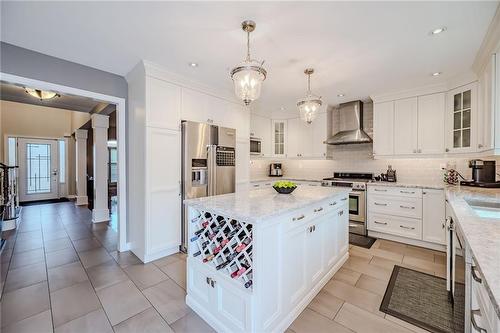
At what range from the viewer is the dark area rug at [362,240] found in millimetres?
3405

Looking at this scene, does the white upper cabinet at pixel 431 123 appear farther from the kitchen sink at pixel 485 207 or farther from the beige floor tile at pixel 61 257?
the beige floor tile at pixel 61 257

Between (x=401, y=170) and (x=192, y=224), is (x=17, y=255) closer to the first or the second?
(x=192, y=224)

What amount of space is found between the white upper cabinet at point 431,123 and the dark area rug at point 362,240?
167cm

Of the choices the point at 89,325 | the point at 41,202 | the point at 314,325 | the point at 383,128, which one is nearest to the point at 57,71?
the point at 89,325

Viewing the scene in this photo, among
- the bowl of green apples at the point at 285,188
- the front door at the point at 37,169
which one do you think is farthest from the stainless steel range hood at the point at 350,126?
the front door at the point at 37,169

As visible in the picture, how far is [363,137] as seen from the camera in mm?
4066

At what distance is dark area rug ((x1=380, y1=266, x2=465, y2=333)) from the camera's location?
5.67 ft

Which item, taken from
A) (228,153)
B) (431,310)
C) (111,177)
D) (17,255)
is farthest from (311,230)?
(111,177)

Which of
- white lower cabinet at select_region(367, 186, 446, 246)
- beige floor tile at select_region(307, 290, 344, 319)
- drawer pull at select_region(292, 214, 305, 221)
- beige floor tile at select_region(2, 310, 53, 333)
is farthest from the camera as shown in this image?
white lower cabinet at select_region(367, 186, 446, 246)

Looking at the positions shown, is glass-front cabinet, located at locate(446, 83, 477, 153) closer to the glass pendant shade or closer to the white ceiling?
the white ceiling

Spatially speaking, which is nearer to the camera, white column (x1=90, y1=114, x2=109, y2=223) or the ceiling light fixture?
the ceiling light fixture

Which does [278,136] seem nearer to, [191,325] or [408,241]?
[408,241]

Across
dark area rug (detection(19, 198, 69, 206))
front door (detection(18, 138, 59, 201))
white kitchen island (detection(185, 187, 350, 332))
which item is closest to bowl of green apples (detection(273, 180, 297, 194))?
white kitchen island (detection(185, 187, 350, 332))

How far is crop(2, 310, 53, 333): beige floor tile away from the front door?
7.22 metres
